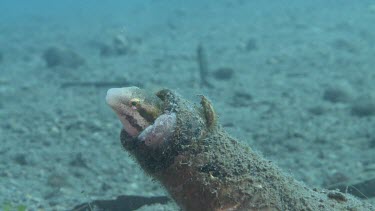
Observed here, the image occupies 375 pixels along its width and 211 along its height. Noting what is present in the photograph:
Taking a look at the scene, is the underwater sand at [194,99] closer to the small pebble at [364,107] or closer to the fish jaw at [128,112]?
the small pebble at [364,107]

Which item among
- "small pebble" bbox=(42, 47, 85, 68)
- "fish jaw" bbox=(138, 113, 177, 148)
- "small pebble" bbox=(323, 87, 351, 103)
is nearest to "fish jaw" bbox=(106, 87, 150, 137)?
"fish jaw" bbox=(138, 113, 177, 148)

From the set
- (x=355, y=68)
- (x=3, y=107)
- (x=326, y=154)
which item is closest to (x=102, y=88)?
(x=3, y=107)

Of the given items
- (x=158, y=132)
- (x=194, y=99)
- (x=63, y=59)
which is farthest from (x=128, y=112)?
(x=63, y=59)

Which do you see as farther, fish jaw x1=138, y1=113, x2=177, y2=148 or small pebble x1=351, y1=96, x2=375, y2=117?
small pebble x1=351, y1=96, x2=375, y2=117

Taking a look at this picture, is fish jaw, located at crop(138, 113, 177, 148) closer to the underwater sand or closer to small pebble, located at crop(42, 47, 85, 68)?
the underwater sand

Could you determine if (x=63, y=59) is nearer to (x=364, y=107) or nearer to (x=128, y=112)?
(x=364, y=107)

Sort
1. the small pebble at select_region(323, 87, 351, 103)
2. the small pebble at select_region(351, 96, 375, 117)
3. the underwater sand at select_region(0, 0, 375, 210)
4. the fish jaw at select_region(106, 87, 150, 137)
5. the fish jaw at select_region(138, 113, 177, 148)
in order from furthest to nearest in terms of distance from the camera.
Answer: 1. the small pebble at select_region(323, 87, 351, 103)
2. the small pebble at select_region(351, 96, 375, 117)
3. the underwater sand at select_region(0, 0, 375, 210)
4. the fish jaw at select_region(106, 87, 150, 137)
5. the fish jaw at select_region(138, 113, 177, 148)

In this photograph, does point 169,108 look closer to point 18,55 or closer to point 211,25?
point 18,55

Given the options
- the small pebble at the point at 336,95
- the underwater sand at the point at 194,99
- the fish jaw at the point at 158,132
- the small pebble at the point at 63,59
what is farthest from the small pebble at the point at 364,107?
the small pebble at the point at 63,59
